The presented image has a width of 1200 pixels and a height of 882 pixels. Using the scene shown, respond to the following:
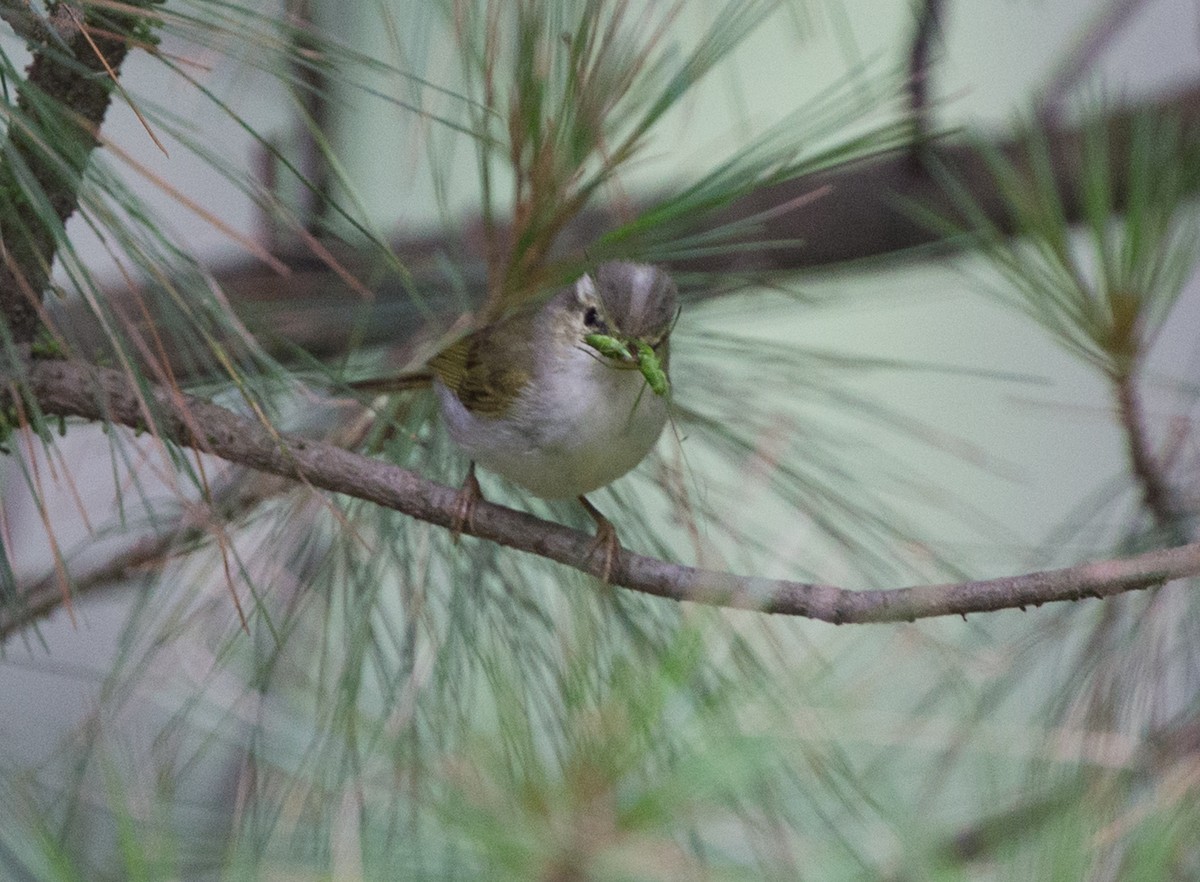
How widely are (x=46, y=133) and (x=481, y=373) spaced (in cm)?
48

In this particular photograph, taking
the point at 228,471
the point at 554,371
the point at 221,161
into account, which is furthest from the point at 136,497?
the point at 221,161

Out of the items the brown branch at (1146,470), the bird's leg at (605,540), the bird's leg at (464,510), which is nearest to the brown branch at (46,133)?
the bird's leg at (464,510)

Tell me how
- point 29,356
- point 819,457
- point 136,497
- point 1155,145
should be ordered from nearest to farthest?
point 29,356 < point 819,457 < point 1155,145 < point 136,497

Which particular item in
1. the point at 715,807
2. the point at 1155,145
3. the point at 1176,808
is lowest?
the point at 715,807

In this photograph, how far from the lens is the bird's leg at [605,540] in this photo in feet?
3.24

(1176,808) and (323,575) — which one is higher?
(1176,808)

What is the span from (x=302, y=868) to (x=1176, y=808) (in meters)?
0.52

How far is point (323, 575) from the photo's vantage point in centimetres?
118

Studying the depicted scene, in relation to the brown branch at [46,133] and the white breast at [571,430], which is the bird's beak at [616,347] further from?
the brown branch at [46,133]

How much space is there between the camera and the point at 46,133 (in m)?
0.75

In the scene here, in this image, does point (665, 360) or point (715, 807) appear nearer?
point (715, 807)

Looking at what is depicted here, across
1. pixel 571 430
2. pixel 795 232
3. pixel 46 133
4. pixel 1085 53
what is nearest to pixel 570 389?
pixel 571 430

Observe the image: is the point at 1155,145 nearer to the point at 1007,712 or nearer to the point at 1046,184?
the point at 1046,184

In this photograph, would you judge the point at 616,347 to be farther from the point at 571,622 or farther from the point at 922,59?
the point at 922,59
